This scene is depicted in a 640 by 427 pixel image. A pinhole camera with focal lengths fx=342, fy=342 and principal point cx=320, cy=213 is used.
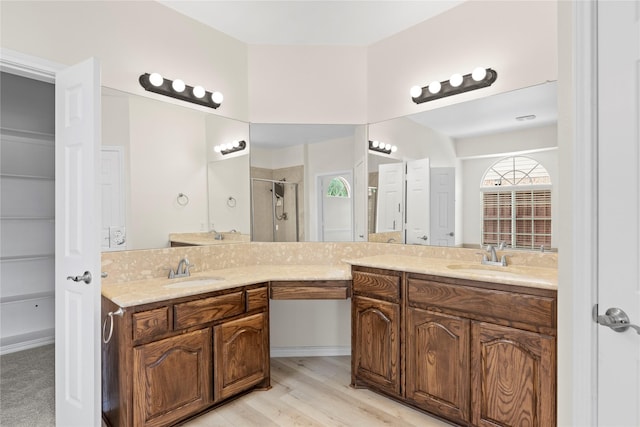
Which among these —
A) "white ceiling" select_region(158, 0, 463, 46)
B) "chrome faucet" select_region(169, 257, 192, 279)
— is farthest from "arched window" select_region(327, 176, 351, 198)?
"chrome faucet" select_region(169, 257, 192, 279)

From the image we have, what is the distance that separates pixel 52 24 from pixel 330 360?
3069mm

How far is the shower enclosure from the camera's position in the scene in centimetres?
299

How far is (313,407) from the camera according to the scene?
2262 mm

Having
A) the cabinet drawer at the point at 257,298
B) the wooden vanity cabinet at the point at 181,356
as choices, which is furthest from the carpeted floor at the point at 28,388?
the cabinet drawer at the point at 257,298

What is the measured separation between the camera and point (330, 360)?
300 cm

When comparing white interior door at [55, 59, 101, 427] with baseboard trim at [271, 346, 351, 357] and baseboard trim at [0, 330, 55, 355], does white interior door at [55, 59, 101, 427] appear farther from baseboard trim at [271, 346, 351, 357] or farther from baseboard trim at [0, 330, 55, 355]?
baseboard trim at [0, 330, 55, 355]

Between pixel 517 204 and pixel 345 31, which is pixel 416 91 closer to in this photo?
pixel 345 31

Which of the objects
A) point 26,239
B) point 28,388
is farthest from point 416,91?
point 26,239

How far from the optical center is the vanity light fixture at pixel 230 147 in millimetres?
2830

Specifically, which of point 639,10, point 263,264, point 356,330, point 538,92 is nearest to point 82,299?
point 263,264

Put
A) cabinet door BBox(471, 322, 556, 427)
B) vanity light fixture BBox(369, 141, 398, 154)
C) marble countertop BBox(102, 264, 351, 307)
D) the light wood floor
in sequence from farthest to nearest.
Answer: vanity light fixture BBox(369, 141, 398, 154), the light wood floor, marble countertop BBox(102, 264, 351, 307), cabinet door BBox(471, 322, 556, 427)

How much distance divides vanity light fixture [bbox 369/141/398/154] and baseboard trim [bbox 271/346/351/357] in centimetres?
178

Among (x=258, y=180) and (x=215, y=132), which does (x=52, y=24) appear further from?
(x=258, y=180)

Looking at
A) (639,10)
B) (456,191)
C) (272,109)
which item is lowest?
(456,191)
